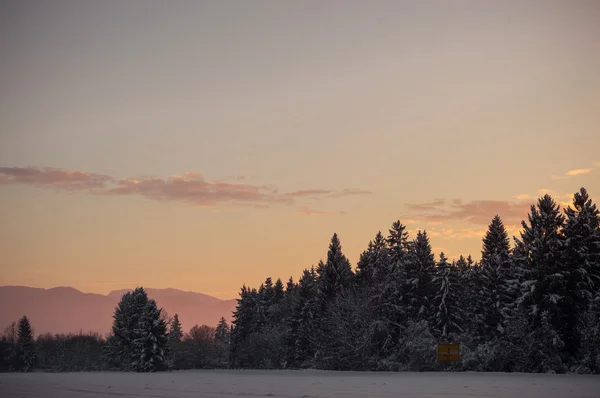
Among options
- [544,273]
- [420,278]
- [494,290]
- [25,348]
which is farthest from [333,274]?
[25,348]

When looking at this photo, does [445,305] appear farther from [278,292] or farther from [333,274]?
[278,292]

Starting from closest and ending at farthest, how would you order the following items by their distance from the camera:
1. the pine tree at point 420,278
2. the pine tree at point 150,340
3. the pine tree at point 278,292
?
the pine tree at point 420,278
the pine tree at point 150,340
the pine tree at point 278,292

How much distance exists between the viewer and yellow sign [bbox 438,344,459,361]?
5206cm

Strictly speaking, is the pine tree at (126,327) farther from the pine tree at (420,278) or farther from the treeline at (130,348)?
the pine tree at (420,278)

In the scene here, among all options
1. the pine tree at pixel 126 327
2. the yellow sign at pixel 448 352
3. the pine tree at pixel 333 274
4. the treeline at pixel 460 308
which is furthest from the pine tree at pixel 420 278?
the pine tree at pixel 126 327

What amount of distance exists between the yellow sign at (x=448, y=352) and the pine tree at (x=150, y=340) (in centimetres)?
4022

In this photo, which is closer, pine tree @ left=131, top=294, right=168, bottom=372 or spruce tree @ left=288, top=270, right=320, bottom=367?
pine tree @ left=131, top=294, right=168, bottom=372

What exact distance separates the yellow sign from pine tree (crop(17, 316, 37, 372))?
86311 millimetres

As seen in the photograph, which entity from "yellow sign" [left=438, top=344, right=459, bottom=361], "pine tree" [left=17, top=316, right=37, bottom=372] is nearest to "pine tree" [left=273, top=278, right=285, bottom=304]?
"pine tree" [left=17, top=316, right=37, bottom=372]

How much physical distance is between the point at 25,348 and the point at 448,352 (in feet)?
293

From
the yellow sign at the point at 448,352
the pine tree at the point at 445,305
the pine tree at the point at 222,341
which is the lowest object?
the pine tree at the point at 222,341

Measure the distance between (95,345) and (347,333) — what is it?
125792mm

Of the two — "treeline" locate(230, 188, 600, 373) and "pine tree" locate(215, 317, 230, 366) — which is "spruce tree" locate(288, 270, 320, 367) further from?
"pine tree" locate(215, 317, 230, 366)

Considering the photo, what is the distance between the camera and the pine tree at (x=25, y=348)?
10964 centimetres
